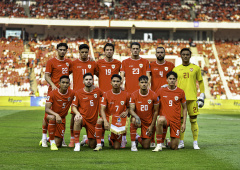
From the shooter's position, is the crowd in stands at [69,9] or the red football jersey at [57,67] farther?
the crowd in stands at [69,9]

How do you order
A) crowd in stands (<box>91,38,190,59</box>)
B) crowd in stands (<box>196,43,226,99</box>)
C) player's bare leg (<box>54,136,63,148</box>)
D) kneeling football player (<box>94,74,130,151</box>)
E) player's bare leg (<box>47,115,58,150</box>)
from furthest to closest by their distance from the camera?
crowd in stands (<box>91,38,190,59</box>) → crowd in stands (<box>196,43,226,99</box>) → player's bare leg (<box>54,136,63,148</box>) → player's bare leg (<box>47,115,58,150</box>) → kneeling football player (<box>94,74,130,151</box>)

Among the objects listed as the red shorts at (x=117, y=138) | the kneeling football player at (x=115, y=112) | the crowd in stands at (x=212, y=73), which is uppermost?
the kneeling football player at (x=115, y=112)

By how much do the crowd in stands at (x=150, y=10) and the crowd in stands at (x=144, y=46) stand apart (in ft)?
9.14

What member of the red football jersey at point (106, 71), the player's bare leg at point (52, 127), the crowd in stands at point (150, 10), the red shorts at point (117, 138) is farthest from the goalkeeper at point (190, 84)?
the crowd in stands at point (150, 10)

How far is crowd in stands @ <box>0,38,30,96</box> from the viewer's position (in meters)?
35.4

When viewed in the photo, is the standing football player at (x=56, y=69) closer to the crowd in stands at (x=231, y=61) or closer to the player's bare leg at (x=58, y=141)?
the player's bare leg at (x=58, y=141)

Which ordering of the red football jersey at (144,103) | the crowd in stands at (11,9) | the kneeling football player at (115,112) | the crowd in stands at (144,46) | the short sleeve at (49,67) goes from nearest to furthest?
1. the kneeling football player at (115,112)
2. the red football jersey at (144,103)
3. the short sleeve at (49,67)
4. the crowd in stands at (144,46)
5. the crowd in stands at (11,9)

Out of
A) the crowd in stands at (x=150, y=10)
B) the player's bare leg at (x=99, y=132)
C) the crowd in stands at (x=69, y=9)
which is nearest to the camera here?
the player's bare leg at (x=99, y=132)

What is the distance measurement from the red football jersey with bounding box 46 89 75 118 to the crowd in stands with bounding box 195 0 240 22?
1538 inches

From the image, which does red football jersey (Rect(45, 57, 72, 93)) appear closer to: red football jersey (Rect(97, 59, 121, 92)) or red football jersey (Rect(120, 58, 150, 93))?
red football jersey (Rect(97, 59, 121, 92))

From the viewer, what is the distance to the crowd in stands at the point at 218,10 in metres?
46.6

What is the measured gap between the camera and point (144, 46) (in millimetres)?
44406

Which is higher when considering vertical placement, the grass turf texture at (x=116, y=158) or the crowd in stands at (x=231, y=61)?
the grass turf texture at (x=116, y=158)

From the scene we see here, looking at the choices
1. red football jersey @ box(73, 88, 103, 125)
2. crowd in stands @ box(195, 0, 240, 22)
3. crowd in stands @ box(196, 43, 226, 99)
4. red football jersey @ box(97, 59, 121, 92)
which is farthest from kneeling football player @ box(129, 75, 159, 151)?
crowd in stands @ box(195, 0, 240, 22)
